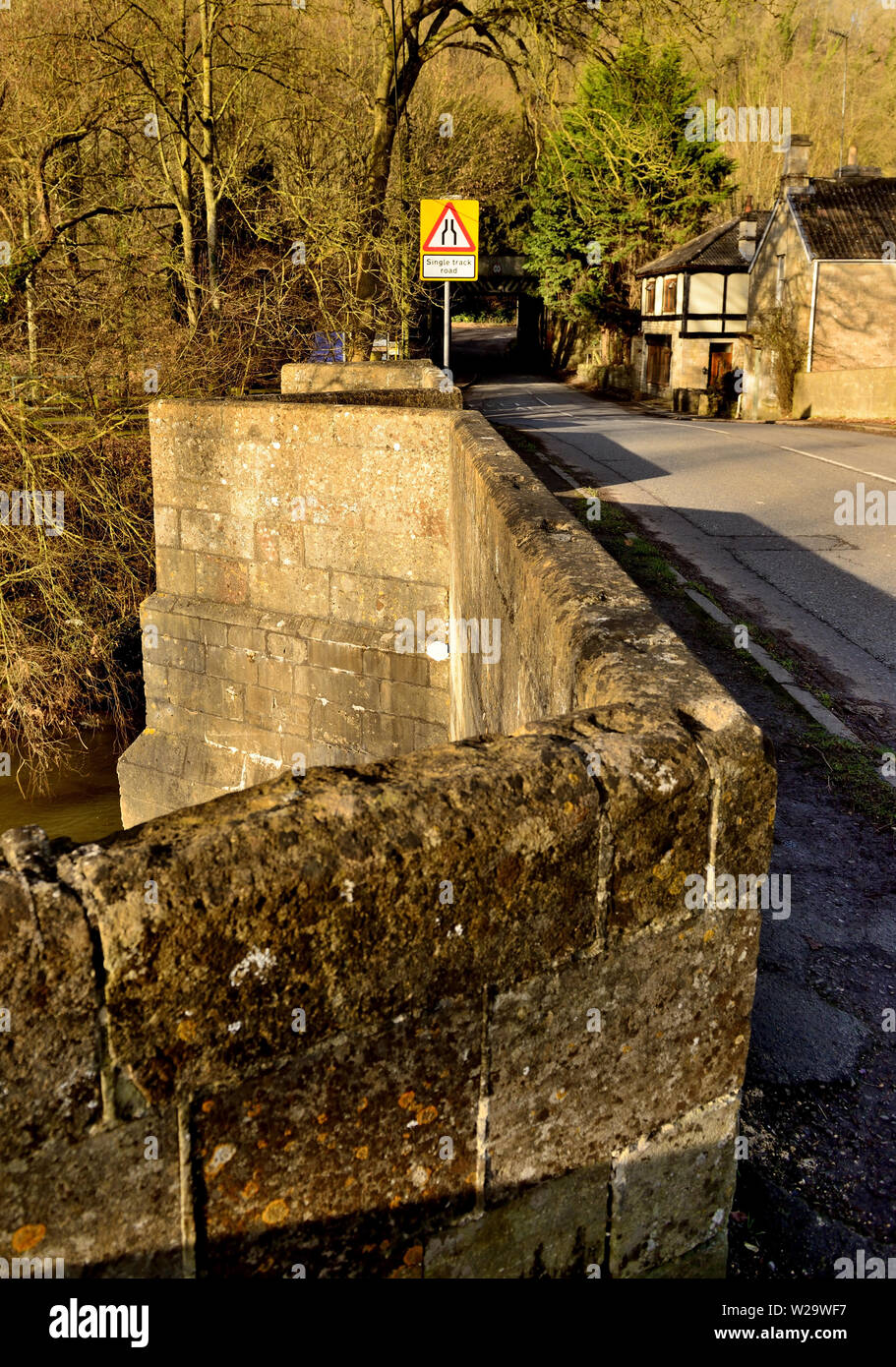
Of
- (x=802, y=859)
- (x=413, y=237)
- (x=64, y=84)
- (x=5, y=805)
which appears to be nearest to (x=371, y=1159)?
(x=802, y=859)

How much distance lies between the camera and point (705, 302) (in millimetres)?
38969

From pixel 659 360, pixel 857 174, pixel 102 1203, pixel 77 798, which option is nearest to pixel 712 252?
pixel 659 360

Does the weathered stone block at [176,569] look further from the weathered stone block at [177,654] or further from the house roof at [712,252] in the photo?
the house roof at [712,252]

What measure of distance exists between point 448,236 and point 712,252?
2988cm

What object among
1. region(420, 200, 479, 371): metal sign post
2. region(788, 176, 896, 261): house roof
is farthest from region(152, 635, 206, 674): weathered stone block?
region(788, 176, 896, 261): house roof

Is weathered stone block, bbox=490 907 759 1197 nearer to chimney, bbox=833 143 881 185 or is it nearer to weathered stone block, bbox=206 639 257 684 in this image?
weathered stone block, bbox=206 639 257 684

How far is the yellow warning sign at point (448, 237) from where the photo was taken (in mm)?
11945

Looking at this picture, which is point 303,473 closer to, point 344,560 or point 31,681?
point 344,560

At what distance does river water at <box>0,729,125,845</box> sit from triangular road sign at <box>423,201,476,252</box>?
24.4 feet

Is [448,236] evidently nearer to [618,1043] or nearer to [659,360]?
[618,1043]

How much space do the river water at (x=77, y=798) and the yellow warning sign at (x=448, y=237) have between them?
7.27m

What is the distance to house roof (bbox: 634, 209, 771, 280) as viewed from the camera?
3819 centimetres

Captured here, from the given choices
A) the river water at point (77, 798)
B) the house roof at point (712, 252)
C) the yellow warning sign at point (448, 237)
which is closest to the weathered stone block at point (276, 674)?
the river water at point (77, 798)

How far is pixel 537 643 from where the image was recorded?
3525 mm
